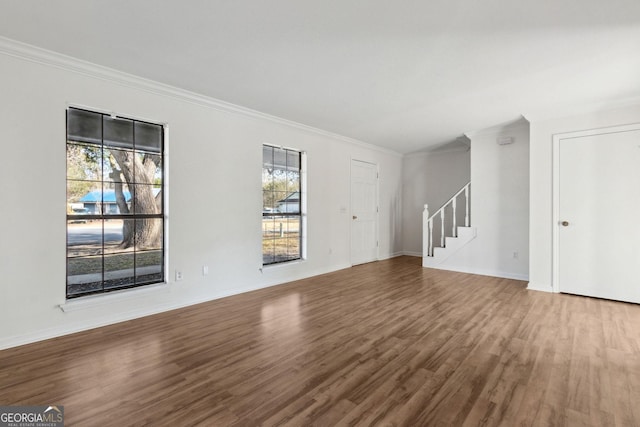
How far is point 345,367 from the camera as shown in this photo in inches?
93.7

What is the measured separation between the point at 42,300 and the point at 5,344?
403 mm

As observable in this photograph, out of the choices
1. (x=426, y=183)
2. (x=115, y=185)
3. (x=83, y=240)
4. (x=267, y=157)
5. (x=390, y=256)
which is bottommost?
(x=390, y=256)

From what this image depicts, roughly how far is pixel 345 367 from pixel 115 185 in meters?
3.08

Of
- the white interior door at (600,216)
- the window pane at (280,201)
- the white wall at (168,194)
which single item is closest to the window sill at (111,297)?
the white wall at (168,194)

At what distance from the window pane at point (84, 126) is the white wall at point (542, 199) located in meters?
5.71

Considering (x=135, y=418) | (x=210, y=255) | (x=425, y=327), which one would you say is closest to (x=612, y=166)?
(x=425, y=327)

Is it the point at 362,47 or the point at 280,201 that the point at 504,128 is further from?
the point at 280,201

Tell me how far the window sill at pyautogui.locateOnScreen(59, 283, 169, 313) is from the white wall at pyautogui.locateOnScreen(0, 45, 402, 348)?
0.05 feet

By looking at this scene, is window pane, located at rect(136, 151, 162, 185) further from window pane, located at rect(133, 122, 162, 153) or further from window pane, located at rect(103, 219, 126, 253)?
window pane, located at rect(103, 219, 126, 253)

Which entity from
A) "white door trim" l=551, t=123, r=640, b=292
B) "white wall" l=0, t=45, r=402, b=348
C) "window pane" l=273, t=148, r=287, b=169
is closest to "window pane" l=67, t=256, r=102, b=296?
"white wall" l=0, t=45, r=402, b=348

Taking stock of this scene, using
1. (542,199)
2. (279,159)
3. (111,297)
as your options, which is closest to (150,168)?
(111,297)

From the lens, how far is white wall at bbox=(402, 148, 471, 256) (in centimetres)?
723

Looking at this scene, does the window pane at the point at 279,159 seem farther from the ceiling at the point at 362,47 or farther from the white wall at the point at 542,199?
the white wall at the point at 542,199

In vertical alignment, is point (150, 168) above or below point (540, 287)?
above
